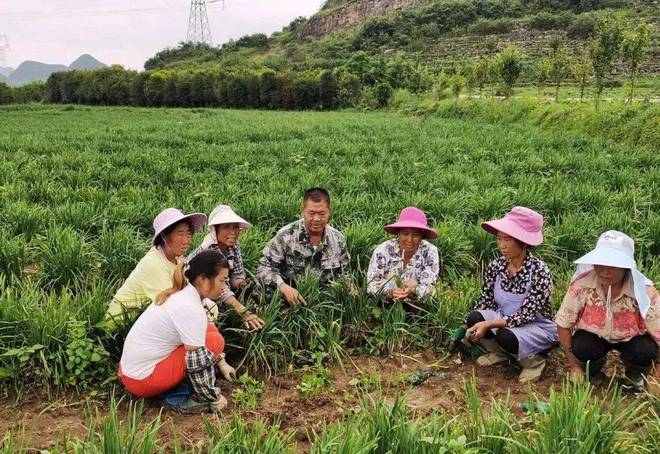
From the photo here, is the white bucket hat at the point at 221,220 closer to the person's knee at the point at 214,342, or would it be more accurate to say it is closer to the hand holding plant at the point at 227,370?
the person's knee at the point at 214,342

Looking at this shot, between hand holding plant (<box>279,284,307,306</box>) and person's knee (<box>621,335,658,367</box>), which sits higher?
hand holding plant (<box>279,284,307,306</box>)

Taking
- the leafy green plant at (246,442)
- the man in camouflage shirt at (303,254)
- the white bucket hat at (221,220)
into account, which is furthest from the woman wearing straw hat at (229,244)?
the leafy green plant at (246,442)

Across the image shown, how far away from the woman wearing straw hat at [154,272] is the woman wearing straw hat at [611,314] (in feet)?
8.63

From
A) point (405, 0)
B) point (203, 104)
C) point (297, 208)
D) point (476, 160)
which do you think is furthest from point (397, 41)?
point (297, 208)

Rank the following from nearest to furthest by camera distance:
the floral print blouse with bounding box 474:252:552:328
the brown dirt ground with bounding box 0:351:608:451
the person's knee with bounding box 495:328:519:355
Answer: the brown dirt ground with bounding box 0:351:608:451 < the person's knee with bounding box 495:328:519:355 < the floral print blouse with bounding box 474:252:552:328

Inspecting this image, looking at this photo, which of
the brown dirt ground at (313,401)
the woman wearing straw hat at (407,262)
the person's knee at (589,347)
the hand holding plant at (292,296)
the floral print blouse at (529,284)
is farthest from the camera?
the woman wearing straw hat at (407,262)

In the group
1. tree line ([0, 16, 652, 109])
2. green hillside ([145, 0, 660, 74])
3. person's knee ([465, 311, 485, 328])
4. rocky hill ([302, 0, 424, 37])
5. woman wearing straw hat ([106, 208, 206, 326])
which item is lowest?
person's knee ([465, 311, 485, 328])

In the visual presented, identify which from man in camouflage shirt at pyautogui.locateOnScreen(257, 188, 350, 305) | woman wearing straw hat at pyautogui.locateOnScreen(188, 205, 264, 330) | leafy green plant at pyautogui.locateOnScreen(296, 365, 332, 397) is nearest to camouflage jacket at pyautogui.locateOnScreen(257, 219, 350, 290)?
man in camouflage shirt at pyautogui.locateOnScreen(257, 188, 350, 305)

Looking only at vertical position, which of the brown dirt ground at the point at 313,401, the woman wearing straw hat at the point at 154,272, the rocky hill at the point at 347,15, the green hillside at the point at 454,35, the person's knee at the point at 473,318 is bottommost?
the brown dirt ground at the point at 313,401

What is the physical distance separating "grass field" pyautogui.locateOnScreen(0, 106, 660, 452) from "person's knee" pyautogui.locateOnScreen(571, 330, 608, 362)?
0.26m

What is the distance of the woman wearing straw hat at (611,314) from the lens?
10.1 ft

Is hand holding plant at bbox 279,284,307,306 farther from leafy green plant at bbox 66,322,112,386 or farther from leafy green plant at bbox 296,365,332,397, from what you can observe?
leafy green plant at bbox 66,322,112,386

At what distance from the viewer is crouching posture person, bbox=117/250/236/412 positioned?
2.87 meters

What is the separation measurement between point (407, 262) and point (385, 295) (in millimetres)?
392
